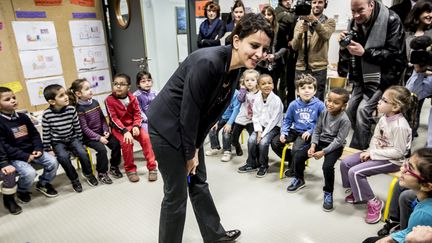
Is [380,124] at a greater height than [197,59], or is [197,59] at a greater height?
[197,59]

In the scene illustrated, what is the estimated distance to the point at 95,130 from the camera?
2645 mm

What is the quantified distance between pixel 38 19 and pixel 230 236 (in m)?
3.26

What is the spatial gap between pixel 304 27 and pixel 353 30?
1.96 feet

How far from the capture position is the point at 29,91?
3.53 metres

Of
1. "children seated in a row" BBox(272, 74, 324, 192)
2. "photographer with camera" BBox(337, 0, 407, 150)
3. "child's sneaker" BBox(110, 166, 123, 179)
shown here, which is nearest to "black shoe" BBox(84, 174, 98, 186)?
"child's sneaker" BBox(110, 166, 123, 179)

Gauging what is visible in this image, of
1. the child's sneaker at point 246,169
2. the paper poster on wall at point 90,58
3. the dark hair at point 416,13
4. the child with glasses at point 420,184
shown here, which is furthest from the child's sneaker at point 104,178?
the dark hair at point 416,13

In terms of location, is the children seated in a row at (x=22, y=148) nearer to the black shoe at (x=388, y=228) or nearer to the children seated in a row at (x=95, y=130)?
the children seated in a row at (x=95, y=130)

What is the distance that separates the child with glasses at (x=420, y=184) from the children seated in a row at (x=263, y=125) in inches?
49.4

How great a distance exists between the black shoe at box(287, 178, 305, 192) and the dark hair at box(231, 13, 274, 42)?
55.1 inches

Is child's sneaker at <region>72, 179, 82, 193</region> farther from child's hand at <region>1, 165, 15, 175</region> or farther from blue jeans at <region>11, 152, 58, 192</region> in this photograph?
child's hand at <region>1, 165, 15, 175</region>

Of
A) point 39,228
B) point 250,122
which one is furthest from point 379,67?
point 39,228

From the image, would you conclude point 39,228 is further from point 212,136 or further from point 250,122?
point 250,122

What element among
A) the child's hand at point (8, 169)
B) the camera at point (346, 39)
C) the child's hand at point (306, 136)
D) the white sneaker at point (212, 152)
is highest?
the camera at point (346, 39)

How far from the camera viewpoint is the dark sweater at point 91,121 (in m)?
2.56
